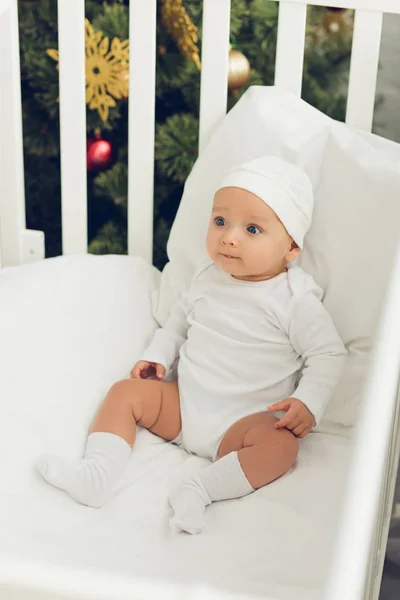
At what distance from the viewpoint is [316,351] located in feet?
3.47

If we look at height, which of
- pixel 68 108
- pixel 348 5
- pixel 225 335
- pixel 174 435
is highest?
pixel 348 5

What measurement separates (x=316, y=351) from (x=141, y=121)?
0.51 meters

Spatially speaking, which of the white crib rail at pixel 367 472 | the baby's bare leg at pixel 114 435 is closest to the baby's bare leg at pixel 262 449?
the baby's bare leg at pixel 114 435

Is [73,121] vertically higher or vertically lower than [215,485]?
higher

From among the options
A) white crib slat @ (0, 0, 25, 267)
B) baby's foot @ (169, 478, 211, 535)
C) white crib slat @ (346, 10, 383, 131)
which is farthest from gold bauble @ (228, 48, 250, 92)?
baby's foot @ (169, 478, 211, 535)

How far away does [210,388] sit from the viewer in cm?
A: 109

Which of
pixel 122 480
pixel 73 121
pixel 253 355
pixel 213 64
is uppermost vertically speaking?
pixel 213 64

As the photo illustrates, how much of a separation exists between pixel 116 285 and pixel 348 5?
547 millimetres

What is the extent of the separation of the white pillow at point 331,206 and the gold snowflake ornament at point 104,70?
32cm

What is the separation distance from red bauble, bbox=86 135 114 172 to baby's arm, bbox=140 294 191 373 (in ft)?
1.51

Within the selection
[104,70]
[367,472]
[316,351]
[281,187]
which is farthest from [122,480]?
[104,70]

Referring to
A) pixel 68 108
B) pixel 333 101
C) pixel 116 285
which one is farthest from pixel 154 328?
pixel 333 101

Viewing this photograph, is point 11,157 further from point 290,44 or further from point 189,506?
point 189,506

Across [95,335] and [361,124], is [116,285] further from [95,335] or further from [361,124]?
[361,124]
